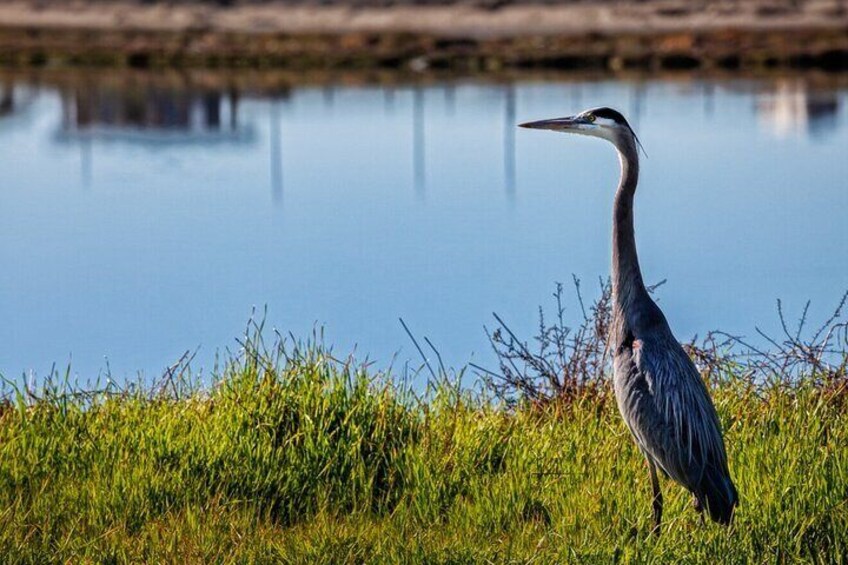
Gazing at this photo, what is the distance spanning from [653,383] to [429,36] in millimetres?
42587

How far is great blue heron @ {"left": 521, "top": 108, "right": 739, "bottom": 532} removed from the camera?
5652 mm

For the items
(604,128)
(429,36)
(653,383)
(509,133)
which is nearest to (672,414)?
(653,383)

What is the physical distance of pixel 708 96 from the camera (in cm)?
3456

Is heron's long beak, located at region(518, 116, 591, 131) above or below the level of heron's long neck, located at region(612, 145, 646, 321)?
above

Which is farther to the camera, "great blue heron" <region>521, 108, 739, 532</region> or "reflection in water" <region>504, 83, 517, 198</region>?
"reflection in water" <region>504, 83, 517, 198</region>

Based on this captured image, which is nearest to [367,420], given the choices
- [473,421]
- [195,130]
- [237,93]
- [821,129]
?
[473,421]

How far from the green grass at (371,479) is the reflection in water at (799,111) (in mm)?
22901

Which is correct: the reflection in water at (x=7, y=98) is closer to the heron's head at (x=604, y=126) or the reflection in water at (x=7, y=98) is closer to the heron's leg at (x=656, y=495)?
the heron's head at (x=604, y=126)

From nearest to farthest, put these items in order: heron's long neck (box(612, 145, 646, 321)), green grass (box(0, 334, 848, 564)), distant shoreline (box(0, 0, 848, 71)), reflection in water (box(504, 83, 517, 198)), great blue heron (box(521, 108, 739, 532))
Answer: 1. green grass (box(0, 334, 848, 564))
2. great blue heron (box(521, 108, 739, 532))
3. heron's long neck (box(612, 145, 646, 321))
4. reflection in water (box(504, 83, 517, 198))
5. distant shoreline (box(0, 0, 848, 71))

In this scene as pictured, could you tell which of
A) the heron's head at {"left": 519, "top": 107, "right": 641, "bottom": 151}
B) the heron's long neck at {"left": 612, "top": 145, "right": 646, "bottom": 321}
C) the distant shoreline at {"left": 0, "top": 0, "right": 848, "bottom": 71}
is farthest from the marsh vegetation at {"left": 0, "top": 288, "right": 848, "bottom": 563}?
the distant shoreline at {"left": 0, "top": 0, "right": 848, "bottom": 71}

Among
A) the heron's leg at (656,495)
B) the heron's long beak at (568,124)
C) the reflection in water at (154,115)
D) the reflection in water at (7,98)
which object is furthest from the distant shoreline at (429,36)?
the heron's leg at (656,495)

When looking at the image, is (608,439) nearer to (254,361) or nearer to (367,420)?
(367,420)

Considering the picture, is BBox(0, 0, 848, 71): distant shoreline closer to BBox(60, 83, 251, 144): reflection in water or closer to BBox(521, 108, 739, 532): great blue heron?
BBox(60, 83, 251, 144): reflection in water

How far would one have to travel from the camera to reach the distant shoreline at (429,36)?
42.6 m
